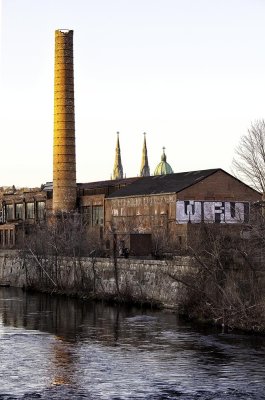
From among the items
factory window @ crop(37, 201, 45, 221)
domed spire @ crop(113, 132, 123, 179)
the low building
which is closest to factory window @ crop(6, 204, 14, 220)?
factory window @ crop(37, 201, 45, 221)

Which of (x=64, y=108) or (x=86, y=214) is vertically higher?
(x=64, y=108)

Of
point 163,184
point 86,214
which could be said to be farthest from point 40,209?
point 163,184

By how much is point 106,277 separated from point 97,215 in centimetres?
2237

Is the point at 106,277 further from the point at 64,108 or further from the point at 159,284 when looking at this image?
the point at 64,108

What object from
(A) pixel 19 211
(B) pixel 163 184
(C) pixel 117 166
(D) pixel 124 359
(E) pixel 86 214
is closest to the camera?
(D) pixel 124 359

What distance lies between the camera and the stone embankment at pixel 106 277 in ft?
115

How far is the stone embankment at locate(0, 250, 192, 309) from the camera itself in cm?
3500

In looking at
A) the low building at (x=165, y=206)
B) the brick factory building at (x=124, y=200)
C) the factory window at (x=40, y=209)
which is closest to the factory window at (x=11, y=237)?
the brick factory building at (x=124, y=200)

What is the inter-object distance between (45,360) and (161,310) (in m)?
11.7

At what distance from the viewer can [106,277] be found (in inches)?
1585

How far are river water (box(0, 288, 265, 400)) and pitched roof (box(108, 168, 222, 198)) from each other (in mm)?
21308

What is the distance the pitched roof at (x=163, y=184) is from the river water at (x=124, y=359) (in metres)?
21.3

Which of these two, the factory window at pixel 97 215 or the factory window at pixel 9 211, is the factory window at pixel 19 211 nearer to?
the factory window at pixel 9 211

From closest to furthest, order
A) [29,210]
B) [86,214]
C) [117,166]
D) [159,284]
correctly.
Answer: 1. [159,284]
2. [86,214]
3. [29,210]
4. [117,166]
